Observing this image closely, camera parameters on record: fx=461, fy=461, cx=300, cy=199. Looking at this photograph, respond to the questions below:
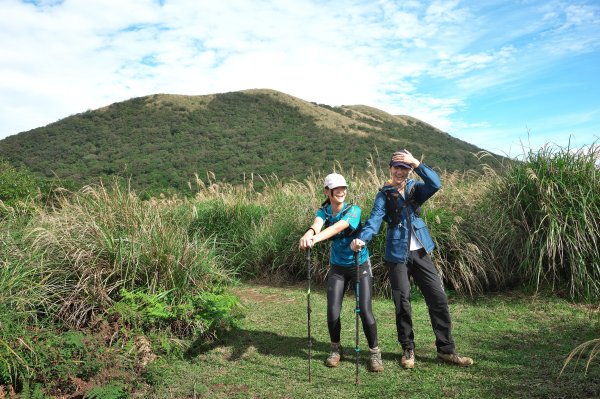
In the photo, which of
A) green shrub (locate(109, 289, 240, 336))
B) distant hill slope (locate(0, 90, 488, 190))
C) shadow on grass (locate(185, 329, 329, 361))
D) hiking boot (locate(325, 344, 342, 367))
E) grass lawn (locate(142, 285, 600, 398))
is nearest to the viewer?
grass lawn (locate(142, 285, 600, 398))

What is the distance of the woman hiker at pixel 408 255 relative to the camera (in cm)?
437

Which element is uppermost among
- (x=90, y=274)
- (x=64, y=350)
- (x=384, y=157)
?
(x=384, y=157)

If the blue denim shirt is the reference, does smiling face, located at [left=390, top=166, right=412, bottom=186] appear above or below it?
above

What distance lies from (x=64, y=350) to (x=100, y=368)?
370 mm

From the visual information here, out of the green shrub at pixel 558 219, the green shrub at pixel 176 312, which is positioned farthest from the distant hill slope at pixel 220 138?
the green shrub at pixel 176 312

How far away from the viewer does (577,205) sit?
21.3ft

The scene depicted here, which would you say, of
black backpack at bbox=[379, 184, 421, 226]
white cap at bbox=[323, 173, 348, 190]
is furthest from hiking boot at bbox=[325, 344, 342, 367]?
white cap at bbox=[323, 173, 348, 190]

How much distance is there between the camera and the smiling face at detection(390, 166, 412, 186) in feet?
14.4

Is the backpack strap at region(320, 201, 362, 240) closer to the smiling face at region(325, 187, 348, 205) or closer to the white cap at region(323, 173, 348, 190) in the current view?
the smiling face at region(325, 187, 348, 205)

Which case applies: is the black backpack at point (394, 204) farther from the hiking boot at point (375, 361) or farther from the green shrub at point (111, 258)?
the green shrub at point (111, 258)

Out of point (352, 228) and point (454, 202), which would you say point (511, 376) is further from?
point (454, 202)

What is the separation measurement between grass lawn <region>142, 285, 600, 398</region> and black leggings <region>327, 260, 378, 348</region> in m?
A: 0.37

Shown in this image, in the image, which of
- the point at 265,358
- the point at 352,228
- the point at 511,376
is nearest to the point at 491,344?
the point at 511,376

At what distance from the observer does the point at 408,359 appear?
4.43 meters
